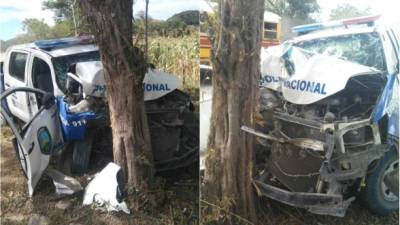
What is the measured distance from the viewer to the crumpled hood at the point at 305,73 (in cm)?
193

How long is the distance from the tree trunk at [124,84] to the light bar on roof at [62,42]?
9 centimetres

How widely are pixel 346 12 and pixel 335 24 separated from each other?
72 millimetres

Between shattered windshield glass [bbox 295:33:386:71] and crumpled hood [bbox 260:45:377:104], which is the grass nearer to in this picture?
crumpled hood [bbox 260:45:377:104]

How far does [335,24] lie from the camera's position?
1963 mm

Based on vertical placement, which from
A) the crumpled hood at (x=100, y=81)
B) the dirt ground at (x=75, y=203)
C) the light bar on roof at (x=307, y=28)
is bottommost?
the dirt ground at (x=75, y=203)

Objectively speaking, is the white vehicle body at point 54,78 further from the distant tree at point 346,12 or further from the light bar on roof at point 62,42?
the distant tree at point 346,12

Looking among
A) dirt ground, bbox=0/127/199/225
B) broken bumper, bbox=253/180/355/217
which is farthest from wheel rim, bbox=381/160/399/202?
dirt ground, bbox=0/127/199/225

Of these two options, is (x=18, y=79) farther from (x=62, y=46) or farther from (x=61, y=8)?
(x=61, y=8)

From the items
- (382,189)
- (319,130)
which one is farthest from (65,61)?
(382,189)

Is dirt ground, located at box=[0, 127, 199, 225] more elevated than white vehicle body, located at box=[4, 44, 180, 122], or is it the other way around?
white vehicle body, located at box=[4, 44, 180, 122]

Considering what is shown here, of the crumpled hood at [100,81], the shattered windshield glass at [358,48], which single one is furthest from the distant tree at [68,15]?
the shattered windshield glass at [358,48]

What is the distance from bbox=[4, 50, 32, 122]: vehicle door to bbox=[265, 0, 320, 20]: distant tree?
63.2 inches

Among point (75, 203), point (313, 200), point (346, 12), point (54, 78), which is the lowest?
point (75, 203)

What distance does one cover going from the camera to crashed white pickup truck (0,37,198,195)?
2.48 meters
